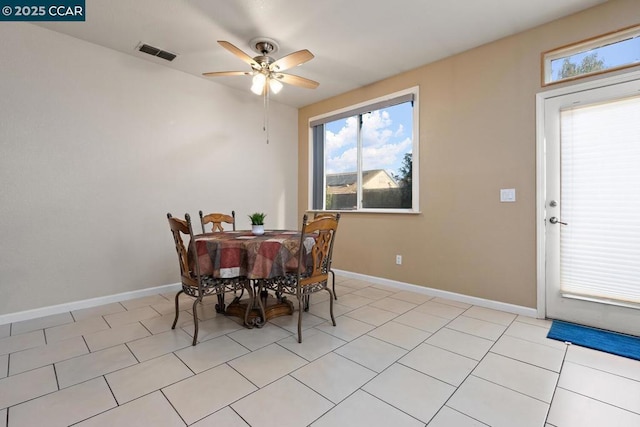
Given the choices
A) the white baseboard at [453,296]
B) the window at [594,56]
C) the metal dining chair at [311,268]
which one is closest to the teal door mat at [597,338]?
the white baseboard at [453,296]

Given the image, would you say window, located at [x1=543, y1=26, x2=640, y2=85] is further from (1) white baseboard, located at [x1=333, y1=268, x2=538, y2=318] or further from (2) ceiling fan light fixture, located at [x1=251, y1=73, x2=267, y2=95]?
(2) ceiling fan light fixture, located at [x1=251, y1=73, x2=267, y2=95]

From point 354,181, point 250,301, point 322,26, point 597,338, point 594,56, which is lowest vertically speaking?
point 597,338

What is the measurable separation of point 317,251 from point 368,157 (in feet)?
7.23

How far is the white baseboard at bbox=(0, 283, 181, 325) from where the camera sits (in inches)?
101

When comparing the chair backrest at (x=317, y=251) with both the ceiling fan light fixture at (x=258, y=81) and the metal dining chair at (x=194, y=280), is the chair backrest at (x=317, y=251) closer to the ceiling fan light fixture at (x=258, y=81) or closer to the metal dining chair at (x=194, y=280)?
the metal dining chair at (x=194, y=280)

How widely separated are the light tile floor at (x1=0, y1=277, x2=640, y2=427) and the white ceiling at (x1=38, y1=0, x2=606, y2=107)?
8.83ft

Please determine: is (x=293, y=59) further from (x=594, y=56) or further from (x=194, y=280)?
(x=594, y=56)

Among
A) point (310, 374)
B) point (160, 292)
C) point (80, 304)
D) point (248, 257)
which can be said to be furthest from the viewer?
point (160, 292)

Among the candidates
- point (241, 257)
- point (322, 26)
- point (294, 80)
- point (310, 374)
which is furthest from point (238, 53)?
point (310, 374)

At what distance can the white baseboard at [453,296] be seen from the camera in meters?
2.73

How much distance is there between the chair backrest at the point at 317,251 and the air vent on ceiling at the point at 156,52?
2.51 meters

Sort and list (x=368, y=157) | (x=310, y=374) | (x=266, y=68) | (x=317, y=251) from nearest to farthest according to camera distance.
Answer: (x=310, y=374)
(x=317, y=251)
(x=266, y=68)
(x=368, y=157)

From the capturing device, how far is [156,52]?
3115mm

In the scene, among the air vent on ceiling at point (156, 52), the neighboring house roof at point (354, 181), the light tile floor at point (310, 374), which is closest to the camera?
the light tile floor at point (310, 374)
